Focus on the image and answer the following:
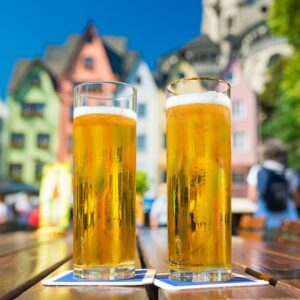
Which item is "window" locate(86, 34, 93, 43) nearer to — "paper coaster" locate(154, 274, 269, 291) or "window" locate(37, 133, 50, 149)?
"window" locate(37, 133, 50, 149)

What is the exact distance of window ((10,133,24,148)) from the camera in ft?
81.9

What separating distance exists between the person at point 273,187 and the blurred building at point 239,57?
62.6 feet

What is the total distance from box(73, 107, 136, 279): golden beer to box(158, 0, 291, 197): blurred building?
22.7 meters

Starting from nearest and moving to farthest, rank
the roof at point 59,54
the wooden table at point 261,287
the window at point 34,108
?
the wooden table at point 261,287
the window at point 34,108
the roof at point 59,54

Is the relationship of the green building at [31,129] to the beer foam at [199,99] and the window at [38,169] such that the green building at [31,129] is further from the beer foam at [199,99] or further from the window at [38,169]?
the beer foam at [199,99]

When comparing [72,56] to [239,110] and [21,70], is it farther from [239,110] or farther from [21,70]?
[239,110]

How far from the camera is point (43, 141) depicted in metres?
25.1

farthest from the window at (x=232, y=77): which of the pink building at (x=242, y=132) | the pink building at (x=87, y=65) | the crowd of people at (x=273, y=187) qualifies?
the crowd of people at (x=273, y=187)

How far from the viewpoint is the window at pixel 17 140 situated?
24969 mm

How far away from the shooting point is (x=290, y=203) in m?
4.75

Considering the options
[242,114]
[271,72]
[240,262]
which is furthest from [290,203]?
[271,72]

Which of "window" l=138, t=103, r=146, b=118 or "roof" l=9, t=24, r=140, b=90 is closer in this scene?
"window" l=138, t=103, r=146, b=118

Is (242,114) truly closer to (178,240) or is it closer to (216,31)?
(216,31)

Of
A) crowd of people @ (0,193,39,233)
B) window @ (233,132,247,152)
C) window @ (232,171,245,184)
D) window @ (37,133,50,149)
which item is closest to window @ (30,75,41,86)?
window @ (37,133,50,149)
